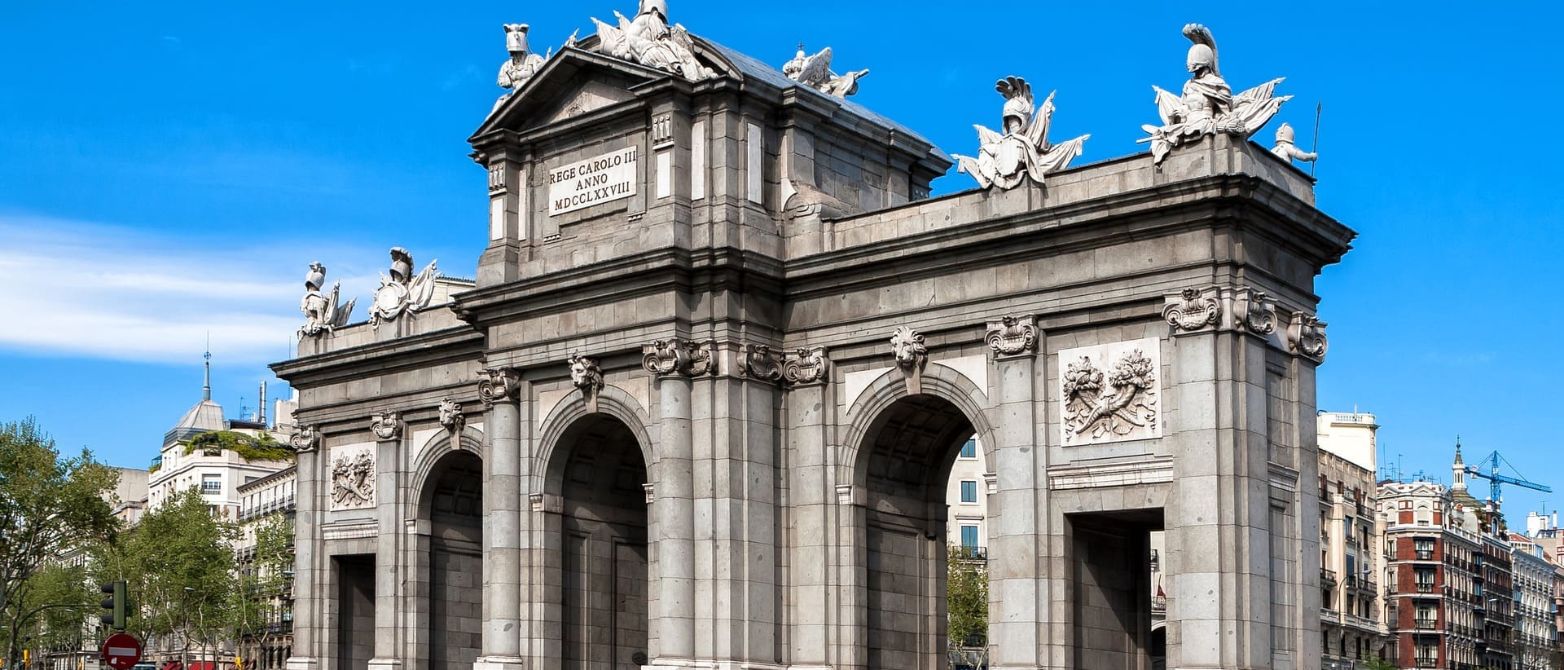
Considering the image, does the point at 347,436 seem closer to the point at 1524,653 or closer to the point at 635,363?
the point at 635,363

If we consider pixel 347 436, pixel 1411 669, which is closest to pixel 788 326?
pixel 347 436

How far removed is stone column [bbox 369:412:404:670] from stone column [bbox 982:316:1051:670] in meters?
18.1

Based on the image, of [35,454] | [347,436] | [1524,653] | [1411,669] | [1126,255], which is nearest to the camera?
[1126,255]

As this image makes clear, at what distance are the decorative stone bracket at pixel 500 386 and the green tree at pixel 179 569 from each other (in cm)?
5184

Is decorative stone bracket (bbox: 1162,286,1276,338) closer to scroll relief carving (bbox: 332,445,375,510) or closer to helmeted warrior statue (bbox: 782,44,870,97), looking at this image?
helmeted warrior statue (bbox: 782,44,870,97)

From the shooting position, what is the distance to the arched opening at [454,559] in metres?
50.1

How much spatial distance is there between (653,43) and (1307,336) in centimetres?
1478

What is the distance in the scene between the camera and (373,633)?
53531mm

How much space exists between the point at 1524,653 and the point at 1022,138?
116637 mm

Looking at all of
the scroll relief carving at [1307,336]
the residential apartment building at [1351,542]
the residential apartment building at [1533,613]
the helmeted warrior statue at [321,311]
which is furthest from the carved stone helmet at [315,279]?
the residential apartment building at [1533,613]

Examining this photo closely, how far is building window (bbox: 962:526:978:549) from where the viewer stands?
335 ft

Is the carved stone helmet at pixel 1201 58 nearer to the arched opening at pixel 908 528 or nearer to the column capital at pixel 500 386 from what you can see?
the arched opening at pixel 908 528

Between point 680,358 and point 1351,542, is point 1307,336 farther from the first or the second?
point 1351,542

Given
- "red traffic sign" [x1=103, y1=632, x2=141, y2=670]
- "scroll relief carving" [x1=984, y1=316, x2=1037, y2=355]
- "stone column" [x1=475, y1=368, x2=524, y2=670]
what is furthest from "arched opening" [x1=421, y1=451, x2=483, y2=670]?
"red traffic sign" [x1=103, y1=632, x2=141, y2=670]
